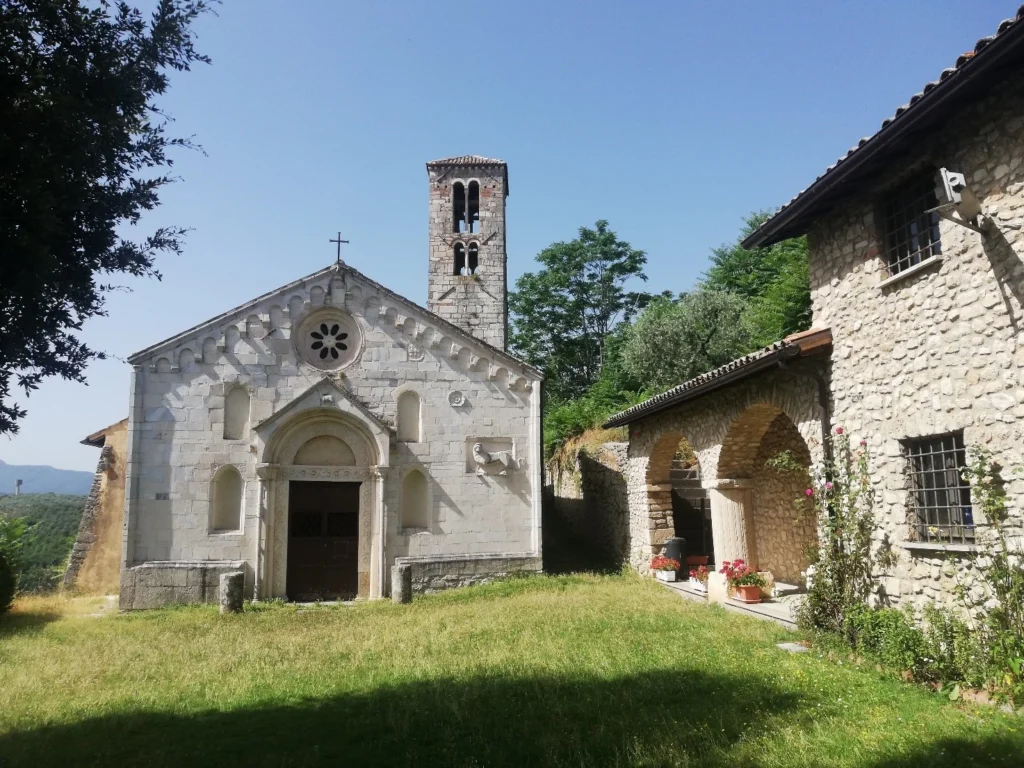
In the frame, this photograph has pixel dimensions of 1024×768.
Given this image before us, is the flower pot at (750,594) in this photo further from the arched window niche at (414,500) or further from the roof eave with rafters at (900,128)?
the arched window niche at (414,500)

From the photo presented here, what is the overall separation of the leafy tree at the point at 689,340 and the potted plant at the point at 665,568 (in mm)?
12632

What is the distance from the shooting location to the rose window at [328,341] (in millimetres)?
15398

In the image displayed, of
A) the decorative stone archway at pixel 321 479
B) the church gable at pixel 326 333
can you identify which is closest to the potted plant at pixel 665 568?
the church gable at pixel 326 333

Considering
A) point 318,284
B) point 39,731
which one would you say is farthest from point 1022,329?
point 318,284

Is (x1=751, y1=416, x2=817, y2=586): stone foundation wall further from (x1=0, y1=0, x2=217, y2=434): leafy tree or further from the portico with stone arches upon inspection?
(x1=0, y1=0, x2=217, y2=434): leafy tree

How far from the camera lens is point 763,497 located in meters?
14.0

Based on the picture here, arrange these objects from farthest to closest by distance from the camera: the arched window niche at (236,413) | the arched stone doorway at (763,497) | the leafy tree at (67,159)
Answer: the arched window niche at (236,413)
the arched stone doorway at (763,497)
the leafy tree at (67,159)

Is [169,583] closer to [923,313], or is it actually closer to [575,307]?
[923,313]

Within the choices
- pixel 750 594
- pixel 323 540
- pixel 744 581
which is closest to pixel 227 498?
pixel 323 540

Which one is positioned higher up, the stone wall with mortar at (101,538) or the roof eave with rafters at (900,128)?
the roof eave with rafters at (900,128)

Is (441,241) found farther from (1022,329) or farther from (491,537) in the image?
(1022,329)

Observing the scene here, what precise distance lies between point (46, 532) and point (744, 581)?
157 ft

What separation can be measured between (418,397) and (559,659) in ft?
27.3

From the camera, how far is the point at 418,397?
610 inches
